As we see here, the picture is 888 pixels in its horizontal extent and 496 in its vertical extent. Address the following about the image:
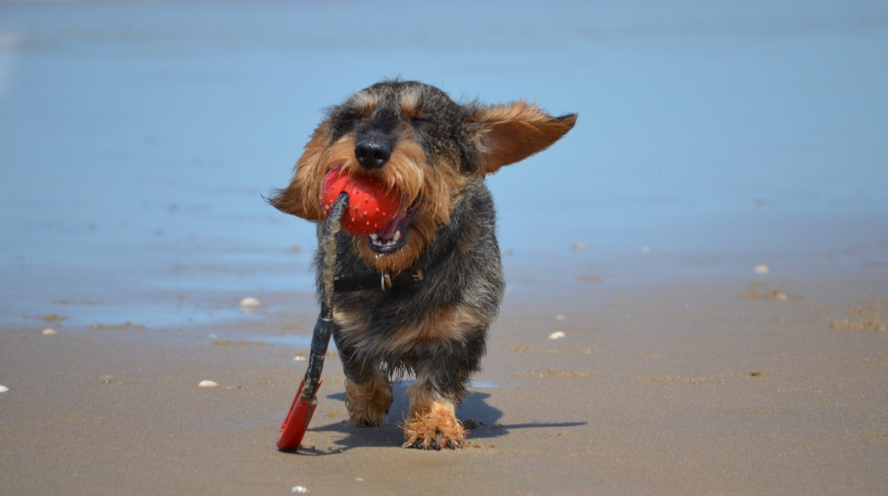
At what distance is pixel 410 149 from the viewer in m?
4.64

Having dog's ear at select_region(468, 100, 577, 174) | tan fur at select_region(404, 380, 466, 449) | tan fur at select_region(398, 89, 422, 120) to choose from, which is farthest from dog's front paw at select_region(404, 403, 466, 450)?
tan fur at select_region(398, 89, 422, 120)

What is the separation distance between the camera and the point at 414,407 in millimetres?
5148

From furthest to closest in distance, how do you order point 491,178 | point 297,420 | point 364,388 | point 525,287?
point 491,178 < point 525,287 < point 364,388 < point 297,420

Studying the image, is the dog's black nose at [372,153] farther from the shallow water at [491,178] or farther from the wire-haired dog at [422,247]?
the shallow water at [491,178]

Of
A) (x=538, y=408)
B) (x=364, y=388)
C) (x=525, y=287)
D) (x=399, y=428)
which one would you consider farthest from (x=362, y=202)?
(x=525, y=287)

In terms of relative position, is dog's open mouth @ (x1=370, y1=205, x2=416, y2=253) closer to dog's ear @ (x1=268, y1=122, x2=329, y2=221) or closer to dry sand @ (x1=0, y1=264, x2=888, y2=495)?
dog's ear @ (x1=268, y1=122, x2=329, y2=221)

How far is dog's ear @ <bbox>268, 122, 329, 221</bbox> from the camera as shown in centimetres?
486

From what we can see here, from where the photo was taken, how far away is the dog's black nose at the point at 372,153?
4.51 metres

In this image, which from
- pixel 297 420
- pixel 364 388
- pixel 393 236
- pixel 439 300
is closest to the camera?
pixel 297 420

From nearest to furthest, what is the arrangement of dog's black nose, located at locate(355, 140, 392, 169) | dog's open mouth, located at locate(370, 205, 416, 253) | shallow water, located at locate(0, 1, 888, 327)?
dog's black nose, located at locate(355, 140, 392, 169) → dog's open mouth, located at locate(370, 205, 416, 253) → shallow water, located at locate(0, 1, 888, 327)

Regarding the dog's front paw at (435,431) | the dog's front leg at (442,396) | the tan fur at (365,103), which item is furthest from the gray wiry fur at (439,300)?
the tan fur at (365,103)

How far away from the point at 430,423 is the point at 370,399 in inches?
22.9

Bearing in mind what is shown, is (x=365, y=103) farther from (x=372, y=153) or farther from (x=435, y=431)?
(x=435, y=431)

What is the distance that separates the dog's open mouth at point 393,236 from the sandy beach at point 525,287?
0.85 meters
